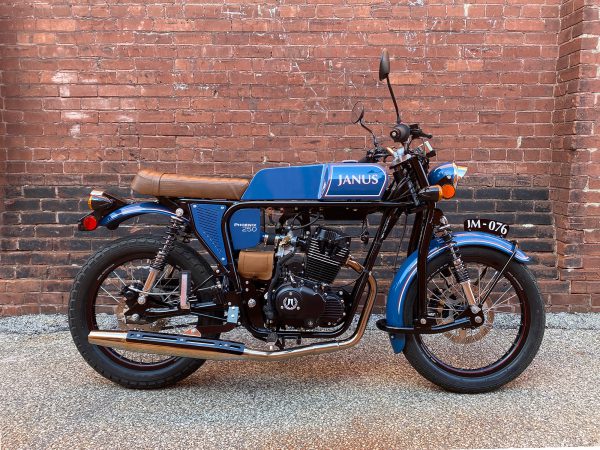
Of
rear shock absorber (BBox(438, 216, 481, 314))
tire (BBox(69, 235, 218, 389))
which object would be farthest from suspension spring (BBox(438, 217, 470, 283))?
tire (BBox(69, 235, 218, 389))

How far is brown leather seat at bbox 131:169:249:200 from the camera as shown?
2930 millimetres

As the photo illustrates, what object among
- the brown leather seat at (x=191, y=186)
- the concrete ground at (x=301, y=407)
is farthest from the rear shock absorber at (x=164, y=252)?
the concrete ground at (x=301, y=407)

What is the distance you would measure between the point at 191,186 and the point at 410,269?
4.42 feet

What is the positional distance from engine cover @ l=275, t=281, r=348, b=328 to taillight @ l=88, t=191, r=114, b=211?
1.11 metres

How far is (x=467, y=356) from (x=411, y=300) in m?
0.77

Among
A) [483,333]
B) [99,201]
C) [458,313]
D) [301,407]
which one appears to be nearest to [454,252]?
[458,313]

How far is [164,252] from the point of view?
3.00 metres

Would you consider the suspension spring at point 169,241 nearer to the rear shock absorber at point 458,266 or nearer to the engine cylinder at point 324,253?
the engine cylinder at point 324,253

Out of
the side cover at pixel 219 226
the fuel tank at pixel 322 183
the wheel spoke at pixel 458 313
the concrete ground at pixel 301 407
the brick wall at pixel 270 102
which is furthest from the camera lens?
the brick wall at pixel 270 102

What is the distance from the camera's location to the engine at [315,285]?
9.52ft

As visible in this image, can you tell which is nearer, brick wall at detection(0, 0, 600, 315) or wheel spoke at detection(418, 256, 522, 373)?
wheel spoke at detection(418, 256, 522, 373)

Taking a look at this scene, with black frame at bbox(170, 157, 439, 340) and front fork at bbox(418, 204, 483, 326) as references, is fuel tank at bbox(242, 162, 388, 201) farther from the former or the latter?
front fork at bbox(418, 204, 483, 326)

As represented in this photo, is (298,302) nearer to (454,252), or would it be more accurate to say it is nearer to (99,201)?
(454,252)

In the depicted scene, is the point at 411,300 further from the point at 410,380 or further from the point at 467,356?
the point at 467,356
